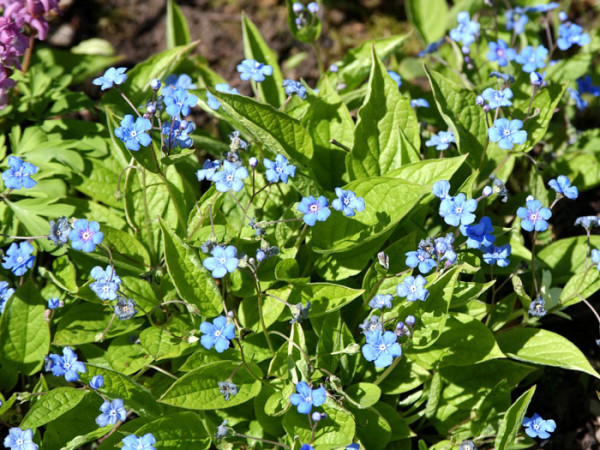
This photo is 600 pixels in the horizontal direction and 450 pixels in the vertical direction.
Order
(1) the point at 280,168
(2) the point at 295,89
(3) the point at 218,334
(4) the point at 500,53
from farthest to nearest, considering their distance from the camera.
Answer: (4) the point at 500,53 < (2) the point at 295,89 < (1) the point at 280,168 < (3) the point at 218,334

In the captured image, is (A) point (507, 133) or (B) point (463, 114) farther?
(B) point (463, 114)

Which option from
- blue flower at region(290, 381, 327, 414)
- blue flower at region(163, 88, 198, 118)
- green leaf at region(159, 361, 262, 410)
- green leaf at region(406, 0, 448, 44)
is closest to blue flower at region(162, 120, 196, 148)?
blue flower at region(163, 88, 198, 118)

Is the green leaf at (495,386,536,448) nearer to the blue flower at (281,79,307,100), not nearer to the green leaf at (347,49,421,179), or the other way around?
the green leaf at (347,49,421,179)

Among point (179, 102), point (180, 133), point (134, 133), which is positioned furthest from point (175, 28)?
point (134, 133)

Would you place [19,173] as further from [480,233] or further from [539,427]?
[539,427]

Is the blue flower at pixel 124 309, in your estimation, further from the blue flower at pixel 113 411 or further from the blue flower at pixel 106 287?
the blue flower at pixel 113 411

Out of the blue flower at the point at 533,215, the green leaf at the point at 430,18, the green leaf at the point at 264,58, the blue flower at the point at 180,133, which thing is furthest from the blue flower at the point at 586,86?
the blue flower at the point at 180,133

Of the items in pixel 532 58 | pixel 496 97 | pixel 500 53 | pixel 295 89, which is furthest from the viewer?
pixel 500 53
